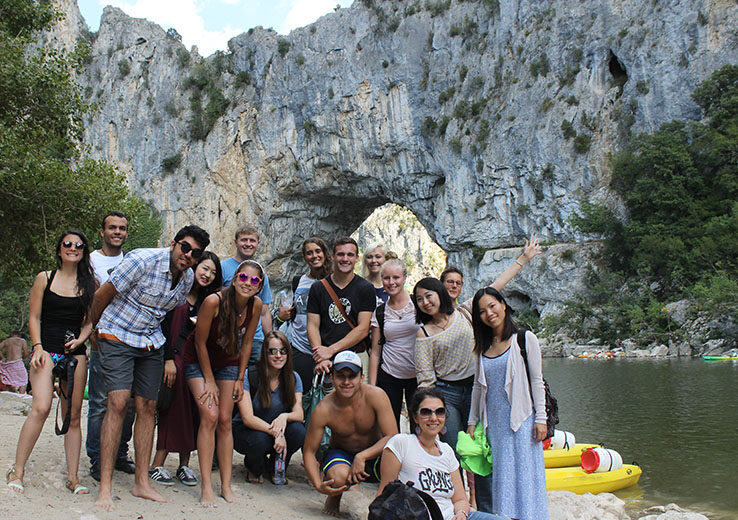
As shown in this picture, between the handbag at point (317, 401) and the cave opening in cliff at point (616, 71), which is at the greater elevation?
the cave opening in cliff at point (616, 71)

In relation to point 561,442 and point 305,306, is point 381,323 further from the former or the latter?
point 561,442

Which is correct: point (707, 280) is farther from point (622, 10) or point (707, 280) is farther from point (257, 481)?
point (257, 481)

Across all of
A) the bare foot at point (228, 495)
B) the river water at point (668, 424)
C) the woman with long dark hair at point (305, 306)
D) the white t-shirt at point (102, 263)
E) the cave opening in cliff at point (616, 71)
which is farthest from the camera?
the cave opening in cliff at point (616, 71)

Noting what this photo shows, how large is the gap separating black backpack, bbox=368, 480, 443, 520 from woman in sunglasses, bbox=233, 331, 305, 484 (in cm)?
147

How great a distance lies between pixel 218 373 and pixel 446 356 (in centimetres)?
156

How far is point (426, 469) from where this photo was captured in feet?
10.9

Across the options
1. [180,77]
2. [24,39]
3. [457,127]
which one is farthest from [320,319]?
[180,77]

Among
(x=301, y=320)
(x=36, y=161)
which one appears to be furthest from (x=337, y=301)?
(x=36, y=161)

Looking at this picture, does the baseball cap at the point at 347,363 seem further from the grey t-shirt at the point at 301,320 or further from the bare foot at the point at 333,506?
the grey t-shirt at the point at 301,320

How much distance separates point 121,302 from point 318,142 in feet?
108

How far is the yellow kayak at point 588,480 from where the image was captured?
18.7 feet

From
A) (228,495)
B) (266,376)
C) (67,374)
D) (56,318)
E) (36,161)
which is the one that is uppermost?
(36,161)

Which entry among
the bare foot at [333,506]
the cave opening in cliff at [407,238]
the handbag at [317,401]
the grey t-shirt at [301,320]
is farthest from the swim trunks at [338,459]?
the cave opening in cliff at [407,238]

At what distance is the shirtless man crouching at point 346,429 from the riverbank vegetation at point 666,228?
1995 centimetres
